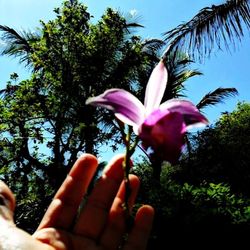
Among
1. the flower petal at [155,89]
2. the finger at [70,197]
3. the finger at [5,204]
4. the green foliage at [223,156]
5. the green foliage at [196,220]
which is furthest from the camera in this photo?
the green foliage at [223,156]

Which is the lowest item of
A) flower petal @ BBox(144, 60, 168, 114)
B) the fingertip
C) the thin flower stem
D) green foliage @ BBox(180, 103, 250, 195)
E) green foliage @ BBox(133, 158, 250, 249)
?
the thin flower stem

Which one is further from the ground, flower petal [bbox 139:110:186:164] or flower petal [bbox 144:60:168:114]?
flower petal [bbox 144:60:168:114]

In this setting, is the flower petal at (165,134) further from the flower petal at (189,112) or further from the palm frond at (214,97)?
the palm frond at (214,97)

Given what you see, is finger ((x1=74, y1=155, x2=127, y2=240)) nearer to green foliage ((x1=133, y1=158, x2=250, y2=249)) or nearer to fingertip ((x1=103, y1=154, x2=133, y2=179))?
fingertip ((x1=103, y1=154, x2=133, y2=179))

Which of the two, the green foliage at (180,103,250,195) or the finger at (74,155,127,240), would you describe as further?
the green foliage at (180,103,250,195)

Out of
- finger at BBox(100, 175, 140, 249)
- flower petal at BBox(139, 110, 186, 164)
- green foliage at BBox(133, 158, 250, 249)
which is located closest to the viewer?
flower petal at BBox(139, 110, 186, 164)

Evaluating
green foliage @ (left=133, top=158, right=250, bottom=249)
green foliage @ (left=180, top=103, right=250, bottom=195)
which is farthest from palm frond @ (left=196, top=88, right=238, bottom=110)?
green foliage @ (left=133, top=158, right=250, bottom=249)

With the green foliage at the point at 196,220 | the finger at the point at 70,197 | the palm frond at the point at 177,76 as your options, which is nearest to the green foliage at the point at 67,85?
the palm frond at the point at 177,76

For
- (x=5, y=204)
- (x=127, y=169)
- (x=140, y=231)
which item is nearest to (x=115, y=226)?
(x=140, y=231)
